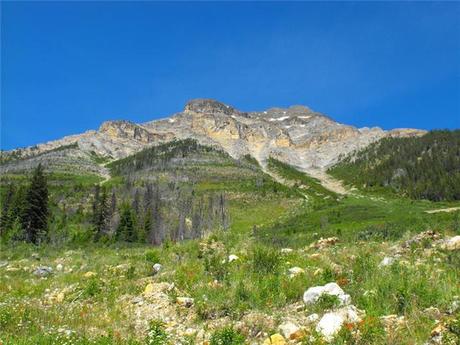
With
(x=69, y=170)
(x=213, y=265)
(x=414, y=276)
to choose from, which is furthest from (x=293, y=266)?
(x=69, y=170)

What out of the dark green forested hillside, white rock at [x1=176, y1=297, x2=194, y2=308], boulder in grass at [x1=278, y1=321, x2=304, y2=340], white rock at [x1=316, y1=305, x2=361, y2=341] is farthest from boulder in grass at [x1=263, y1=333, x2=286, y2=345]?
the dark green forested hillside

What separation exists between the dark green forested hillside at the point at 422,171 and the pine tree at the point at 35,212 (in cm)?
9859

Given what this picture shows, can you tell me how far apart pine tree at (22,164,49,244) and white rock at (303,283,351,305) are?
49.4 meters

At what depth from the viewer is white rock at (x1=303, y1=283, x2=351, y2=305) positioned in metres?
7.99

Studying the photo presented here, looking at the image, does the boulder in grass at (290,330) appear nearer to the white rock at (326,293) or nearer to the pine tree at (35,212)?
the white rock at (326,293)

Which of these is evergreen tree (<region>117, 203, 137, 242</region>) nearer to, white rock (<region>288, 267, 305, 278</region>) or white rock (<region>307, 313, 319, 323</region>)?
white rock (<region>288, 267, 305, 278</region>)

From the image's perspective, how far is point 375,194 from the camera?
452ft

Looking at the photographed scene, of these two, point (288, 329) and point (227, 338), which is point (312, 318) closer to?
point (288, 329)

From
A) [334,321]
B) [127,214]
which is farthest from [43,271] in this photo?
[127,214]

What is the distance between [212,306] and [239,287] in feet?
2.73

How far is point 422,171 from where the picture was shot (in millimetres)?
147250

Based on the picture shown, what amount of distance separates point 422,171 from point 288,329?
509 feet

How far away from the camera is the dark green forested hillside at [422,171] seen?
121250mm

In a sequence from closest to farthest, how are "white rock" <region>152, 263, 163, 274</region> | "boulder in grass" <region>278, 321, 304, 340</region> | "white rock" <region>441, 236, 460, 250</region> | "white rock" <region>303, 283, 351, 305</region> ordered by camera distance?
"boulder in grass" <region>278, 321, 304, 340</region>, "white rock" <region>303, 283, 351, 305</region>, "white rock" <region>441, 236, 460, 250</region>, "white rock" <region>152, 263, 163, 274</region>
